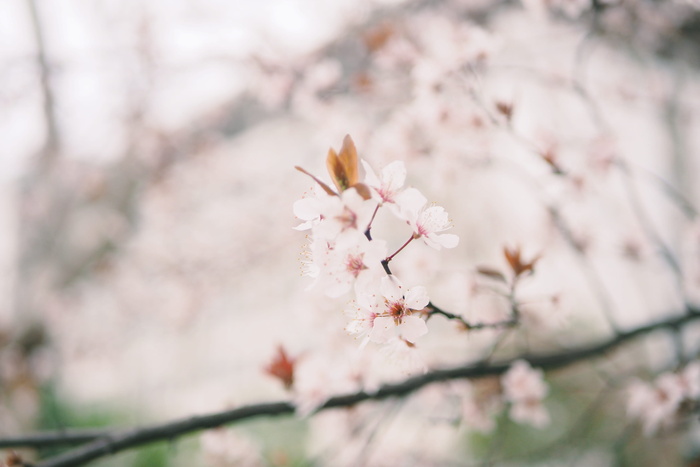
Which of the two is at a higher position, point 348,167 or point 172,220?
point 172,220

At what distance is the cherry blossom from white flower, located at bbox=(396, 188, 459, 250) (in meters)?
0.55

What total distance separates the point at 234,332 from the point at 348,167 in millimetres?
5266

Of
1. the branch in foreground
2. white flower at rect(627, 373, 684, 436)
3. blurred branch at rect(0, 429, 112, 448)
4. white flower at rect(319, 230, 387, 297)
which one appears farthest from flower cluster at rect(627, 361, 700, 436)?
blurred branch at rect(0, 429, 112, 448)

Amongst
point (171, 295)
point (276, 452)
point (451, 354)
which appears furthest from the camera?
point (171, 295)

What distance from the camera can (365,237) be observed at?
402mm

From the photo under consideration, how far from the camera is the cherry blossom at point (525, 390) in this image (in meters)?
0.90

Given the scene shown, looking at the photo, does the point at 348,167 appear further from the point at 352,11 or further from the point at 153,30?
the point at 153,30

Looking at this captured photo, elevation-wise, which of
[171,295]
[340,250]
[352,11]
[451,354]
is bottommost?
[451,354]

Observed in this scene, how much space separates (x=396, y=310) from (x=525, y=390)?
599 millimetres

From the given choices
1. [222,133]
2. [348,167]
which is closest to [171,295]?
[222,133]

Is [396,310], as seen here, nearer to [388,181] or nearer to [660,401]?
[388,181]

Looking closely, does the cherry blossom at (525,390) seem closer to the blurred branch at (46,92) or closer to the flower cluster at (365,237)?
the flower cluster at (365,237)

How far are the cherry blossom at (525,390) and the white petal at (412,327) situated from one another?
1.76 ft

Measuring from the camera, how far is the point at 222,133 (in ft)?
9.66
